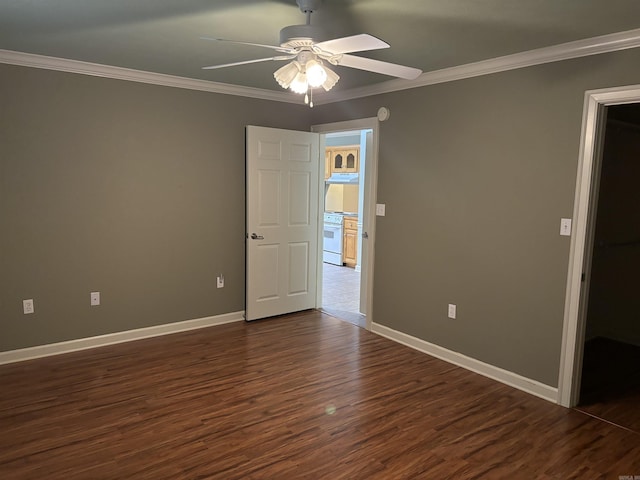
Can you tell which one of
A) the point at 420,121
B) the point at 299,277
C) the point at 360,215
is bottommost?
the point at 299,277

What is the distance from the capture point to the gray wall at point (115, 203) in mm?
3539

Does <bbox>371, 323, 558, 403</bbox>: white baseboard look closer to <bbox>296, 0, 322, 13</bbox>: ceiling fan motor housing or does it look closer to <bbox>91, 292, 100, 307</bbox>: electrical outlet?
<bbox>91, 292, 100, 307</bbox>: electrical outlet

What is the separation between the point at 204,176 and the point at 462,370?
9.74 feet

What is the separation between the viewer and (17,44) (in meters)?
3.12

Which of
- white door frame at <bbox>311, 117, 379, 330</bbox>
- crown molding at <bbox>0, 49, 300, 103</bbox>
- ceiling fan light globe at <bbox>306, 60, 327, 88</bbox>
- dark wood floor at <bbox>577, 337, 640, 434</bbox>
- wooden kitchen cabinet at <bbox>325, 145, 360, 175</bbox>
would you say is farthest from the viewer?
wooden kitchen cabinet at <bbox>325, 145, 360, 175</bbox>

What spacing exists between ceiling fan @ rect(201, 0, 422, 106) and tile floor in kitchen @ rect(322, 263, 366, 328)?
293 centimetres

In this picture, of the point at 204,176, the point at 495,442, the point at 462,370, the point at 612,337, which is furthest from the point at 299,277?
the point at 612,337

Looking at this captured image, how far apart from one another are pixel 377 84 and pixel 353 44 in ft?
7.44

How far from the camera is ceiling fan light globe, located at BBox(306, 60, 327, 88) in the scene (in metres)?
2.19

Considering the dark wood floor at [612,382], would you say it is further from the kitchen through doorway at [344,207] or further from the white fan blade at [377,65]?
the kitchen through doorway at [344,207]

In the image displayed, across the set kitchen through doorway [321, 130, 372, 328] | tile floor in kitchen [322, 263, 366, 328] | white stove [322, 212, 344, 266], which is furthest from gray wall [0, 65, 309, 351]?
white stove [322, 212, 344, 266]

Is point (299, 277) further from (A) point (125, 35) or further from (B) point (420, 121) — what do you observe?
(A) point (125, 35)

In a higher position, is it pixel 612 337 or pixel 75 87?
pixel 75 87

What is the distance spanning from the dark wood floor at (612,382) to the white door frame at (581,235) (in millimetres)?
193
